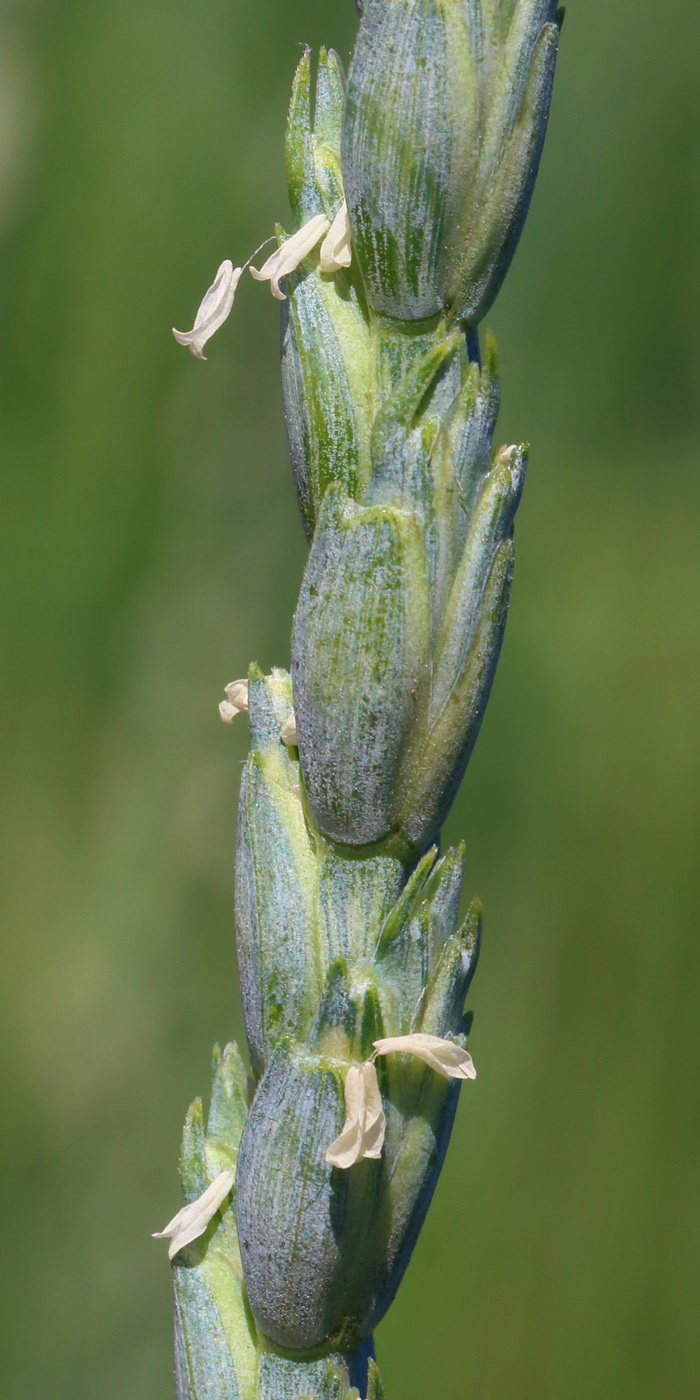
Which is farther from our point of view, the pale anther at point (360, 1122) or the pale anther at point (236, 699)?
the pale anther at point (236, 699)

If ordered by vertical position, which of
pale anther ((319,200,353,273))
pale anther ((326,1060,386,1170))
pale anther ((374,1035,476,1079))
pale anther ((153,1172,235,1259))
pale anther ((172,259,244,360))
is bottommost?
pale anther ((153,1172,235,1259))

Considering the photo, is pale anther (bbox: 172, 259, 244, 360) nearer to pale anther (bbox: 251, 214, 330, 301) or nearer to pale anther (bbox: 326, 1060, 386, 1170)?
pale anther (bbox: 251, 214, 330, 301)

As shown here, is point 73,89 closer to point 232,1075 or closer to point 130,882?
point 130,882

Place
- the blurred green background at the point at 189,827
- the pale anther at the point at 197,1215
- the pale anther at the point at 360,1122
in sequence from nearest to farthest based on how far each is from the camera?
the pale anther at the point at 360,1122 → the pale anther at the point at 197,1215 → the blurred green background at the point at 189,827

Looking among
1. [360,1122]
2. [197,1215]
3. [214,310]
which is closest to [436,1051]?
[360,1122]

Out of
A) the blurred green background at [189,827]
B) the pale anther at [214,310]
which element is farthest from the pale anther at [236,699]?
the blurred green background at [189,827]

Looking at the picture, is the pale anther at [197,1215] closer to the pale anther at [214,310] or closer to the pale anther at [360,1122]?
the pale anther at [360,1122]

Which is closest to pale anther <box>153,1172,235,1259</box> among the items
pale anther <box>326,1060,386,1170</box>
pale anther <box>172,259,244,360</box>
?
pale anther <box>326,1060,386,1170</box>
